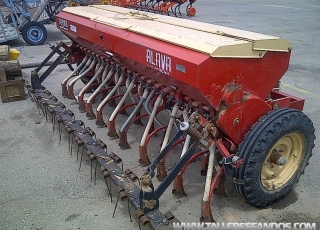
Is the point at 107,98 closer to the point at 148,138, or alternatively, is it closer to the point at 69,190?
the point at 148,138

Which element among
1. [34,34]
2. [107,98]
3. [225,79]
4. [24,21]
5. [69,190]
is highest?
[225,79]

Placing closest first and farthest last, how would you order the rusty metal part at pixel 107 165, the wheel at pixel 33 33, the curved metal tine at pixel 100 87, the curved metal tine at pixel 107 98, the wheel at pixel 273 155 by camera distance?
the rusty metal part at pixel 107 165 < the wheel at pixel 273 155 < the curved metal tine at pixel 107 98 < the curved metal tine at pixel 100 87 < the wheel at pixel 33 33

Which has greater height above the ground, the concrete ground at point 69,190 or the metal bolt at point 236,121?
the metal bolt at point 236,121

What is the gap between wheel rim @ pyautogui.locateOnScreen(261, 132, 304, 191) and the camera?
8.91 ft

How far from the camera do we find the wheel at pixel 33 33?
845 centimetres

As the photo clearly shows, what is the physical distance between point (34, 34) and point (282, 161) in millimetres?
7558

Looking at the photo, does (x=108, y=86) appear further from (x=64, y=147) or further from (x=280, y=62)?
(x=280, y=62)

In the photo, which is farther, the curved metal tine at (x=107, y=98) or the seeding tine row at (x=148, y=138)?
the curved metal tine at (x=107, y=98)

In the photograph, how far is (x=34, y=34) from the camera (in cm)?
862

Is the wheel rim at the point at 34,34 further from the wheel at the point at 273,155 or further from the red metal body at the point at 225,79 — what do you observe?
the wheel at the point at 273,155

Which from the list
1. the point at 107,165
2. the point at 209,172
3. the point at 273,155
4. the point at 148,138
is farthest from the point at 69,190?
the point at 273,155

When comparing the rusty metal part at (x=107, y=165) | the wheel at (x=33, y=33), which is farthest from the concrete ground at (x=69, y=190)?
the wheel at (x=33, y=33)

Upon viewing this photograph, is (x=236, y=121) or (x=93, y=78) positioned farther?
(x=93, y=78)

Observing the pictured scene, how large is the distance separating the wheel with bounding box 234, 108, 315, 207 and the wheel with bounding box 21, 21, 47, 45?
291 inches
